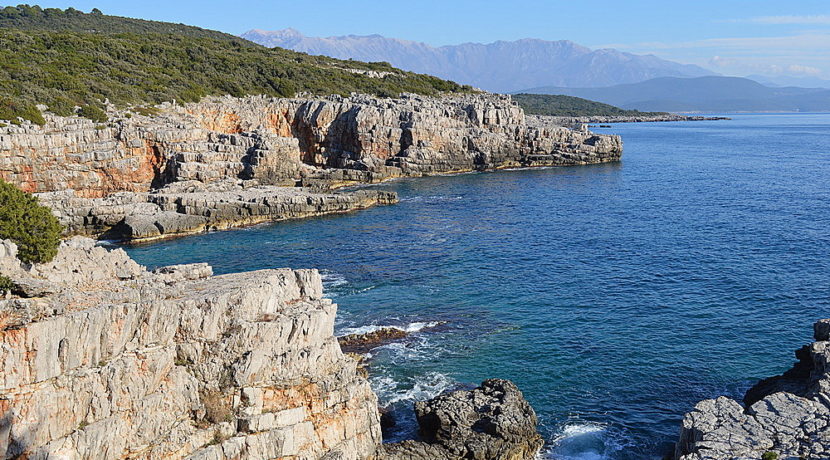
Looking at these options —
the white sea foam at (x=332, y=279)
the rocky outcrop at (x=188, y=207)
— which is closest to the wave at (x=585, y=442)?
the white sea foam at (x=332, y=279)

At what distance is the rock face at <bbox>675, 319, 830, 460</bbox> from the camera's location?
23359 millimetres

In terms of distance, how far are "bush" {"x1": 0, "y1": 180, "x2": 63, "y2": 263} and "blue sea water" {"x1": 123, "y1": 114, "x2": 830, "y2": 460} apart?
17.0m

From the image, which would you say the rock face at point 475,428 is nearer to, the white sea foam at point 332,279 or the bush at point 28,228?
the bush at point 28,228

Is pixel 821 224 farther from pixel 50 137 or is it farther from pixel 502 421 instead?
pixel 50 137

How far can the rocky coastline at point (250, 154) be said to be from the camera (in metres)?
71.6

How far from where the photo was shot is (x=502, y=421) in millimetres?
28906

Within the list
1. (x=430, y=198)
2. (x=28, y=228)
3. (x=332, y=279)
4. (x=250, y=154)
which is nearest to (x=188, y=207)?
(x=250, y=154)

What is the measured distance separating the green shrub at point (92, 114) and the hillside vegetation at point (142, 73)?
29 centimetres

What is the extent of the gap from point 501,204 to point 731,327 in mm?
46782

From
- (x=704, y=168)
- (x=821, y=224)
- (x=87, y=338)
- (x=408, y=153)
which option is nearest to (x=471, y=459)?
(x=87, y=338)

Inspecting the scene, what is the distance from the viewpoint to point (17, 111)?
262 feet

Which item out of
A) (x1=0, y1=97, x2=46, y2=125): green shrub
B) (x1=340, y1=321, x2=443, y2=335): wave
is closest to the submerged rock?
(x1=340, y1=321, x2=443, y2=335): wave

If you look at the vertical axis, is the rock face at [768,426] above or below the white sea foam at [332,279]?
above

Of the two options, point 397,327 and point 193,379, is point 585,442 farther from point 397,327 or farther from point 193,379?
point 193,379
